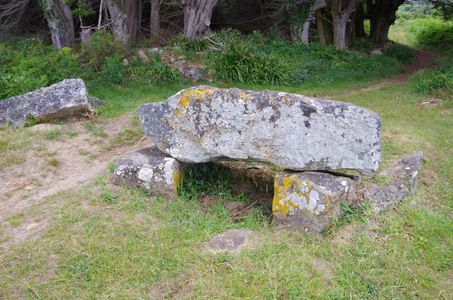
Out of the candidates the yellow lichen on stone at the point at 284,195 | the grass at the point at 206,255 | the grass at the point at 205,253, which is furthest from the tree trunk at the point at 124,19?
the yellow lichen on stone at the point at 284,195

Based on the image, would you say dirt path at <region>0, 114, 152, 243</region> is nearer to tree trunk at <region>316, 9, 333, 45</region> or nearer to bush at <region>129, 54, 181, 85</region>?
bush at <region>129, 54, 181, 85</region>

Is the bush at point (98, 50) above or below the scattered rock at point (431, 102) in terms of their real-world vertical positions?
above

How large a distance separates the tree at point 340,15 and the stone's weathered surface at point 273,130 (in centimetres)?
1110

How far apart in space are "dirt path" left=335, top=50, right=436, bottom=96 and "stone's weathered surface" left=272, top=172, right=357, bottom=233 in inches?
241

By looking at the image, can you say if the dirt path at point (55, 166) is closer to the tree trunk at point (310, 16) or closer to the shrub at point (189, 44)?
the shrub at point (189, 44)

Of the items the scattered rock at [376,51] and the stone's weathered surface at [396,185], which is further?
the scattered rock at [376,51]

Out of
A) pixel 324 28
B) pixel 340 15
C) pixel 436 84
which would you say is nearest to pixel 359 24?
pixel 324 28

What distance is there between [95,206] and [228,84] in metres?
6.56

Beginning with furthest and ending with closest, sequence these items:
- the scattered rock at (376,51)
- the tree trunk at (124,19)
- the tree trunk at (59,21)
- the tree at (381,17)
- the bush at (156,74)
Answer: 1. the tree at (381,17)
2. the scattered rock at (376,51)
3. the tree trunk at (124,19)
4. the tree trunk at (59,21)
5. the bush at (156,74)

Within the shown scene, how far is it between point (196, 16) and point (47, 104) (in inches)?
262

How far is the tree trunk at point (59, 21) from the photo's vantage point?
37.6ft

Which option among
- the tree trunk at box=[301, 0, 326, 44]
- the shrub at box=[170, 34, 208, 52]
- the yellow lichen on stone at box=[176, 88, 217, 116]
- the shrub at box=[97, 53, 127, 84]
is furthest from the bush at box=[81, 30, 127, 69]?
the tree trunk at box=[301, 0, 326, 44]

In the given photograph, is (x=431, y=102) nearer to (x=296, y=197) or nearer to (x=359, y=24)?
(x=296, y=197)

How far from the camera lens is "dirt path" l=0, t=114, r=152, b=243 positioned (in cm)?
458
